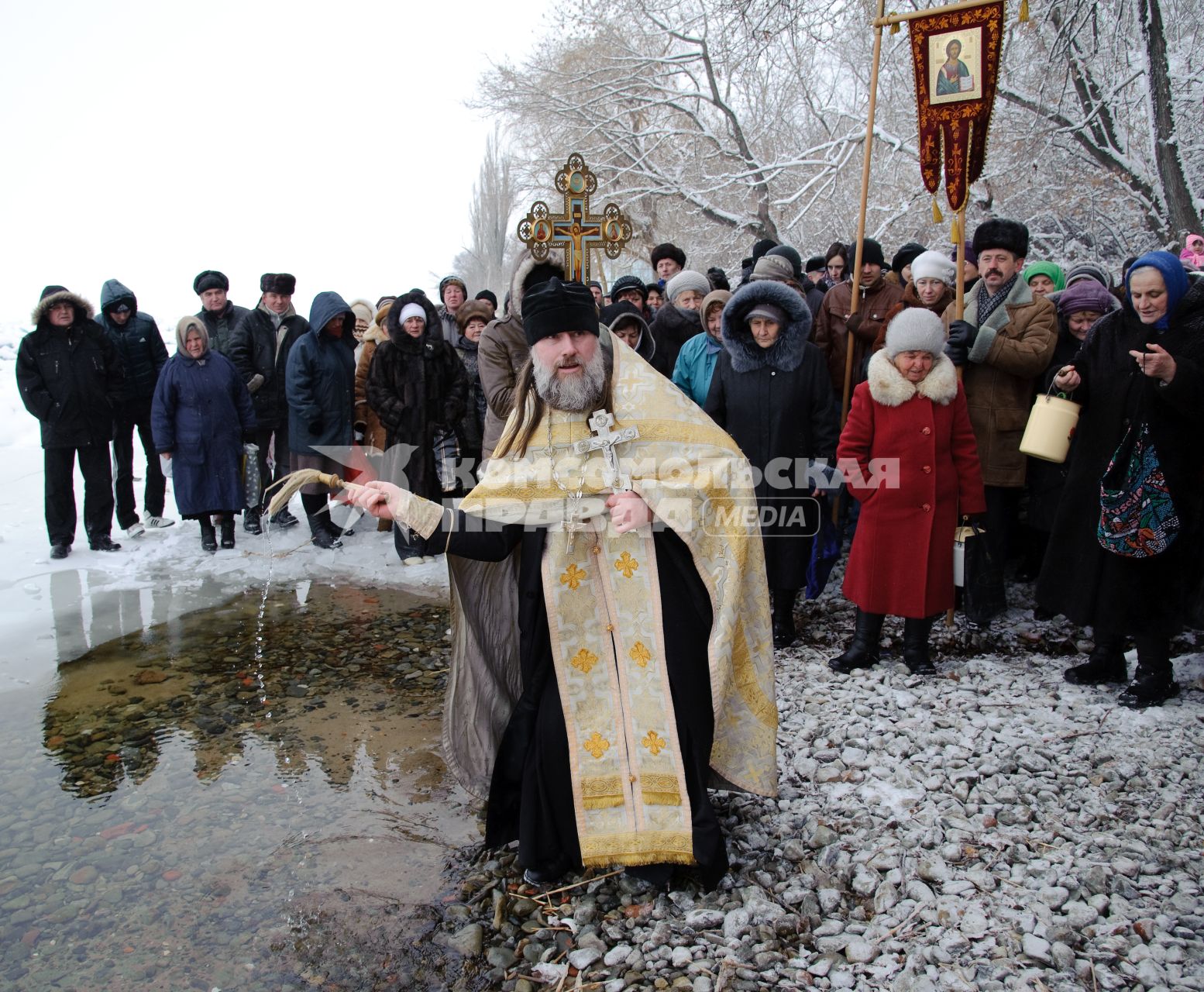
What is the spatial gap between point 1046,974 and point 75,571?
676 cm

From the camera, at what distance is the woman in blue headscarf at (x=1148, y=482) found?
4004 millimetres

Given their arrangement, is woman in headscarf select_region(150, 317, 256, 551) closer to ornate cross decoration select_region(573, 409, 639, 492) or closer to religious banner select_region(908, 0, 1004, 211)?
ornate cross decoration select_region(573, 409, 639, 492)

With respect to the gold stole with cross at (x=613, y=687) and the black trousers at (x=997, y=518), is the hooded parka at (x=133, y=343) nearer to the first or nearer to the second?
the gold stole with cross at (x=613, y=687)

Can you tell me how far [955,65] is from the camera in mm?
5422

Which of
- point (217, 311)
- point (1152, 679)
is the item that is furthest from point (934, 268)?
point (217, 311)

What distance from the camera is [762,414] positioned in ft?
17.0

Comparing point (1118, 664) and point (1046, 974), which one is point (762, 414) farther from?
point (1046, 974)

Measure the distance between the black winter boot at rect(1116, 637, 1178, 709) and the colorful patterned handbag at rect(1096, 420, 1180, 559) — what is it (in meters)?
0.46

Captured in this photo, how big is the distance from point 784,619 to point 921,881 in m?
2.46

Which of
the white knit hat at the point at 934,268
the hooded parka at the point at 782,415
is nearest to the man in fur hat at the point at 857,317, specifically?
the white knit hat at the point at 934,268

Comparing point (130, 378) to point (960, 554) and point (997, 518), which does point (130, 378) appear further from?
point (997, 518)

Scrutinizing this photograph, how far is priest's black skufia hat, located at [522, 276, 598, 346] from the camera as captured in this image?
118 inches

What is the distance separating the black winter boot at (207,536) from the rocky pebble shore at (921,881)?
506cm

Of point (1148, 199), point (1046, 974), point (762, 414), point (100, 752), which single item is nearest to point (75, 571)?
point (100, 752)
